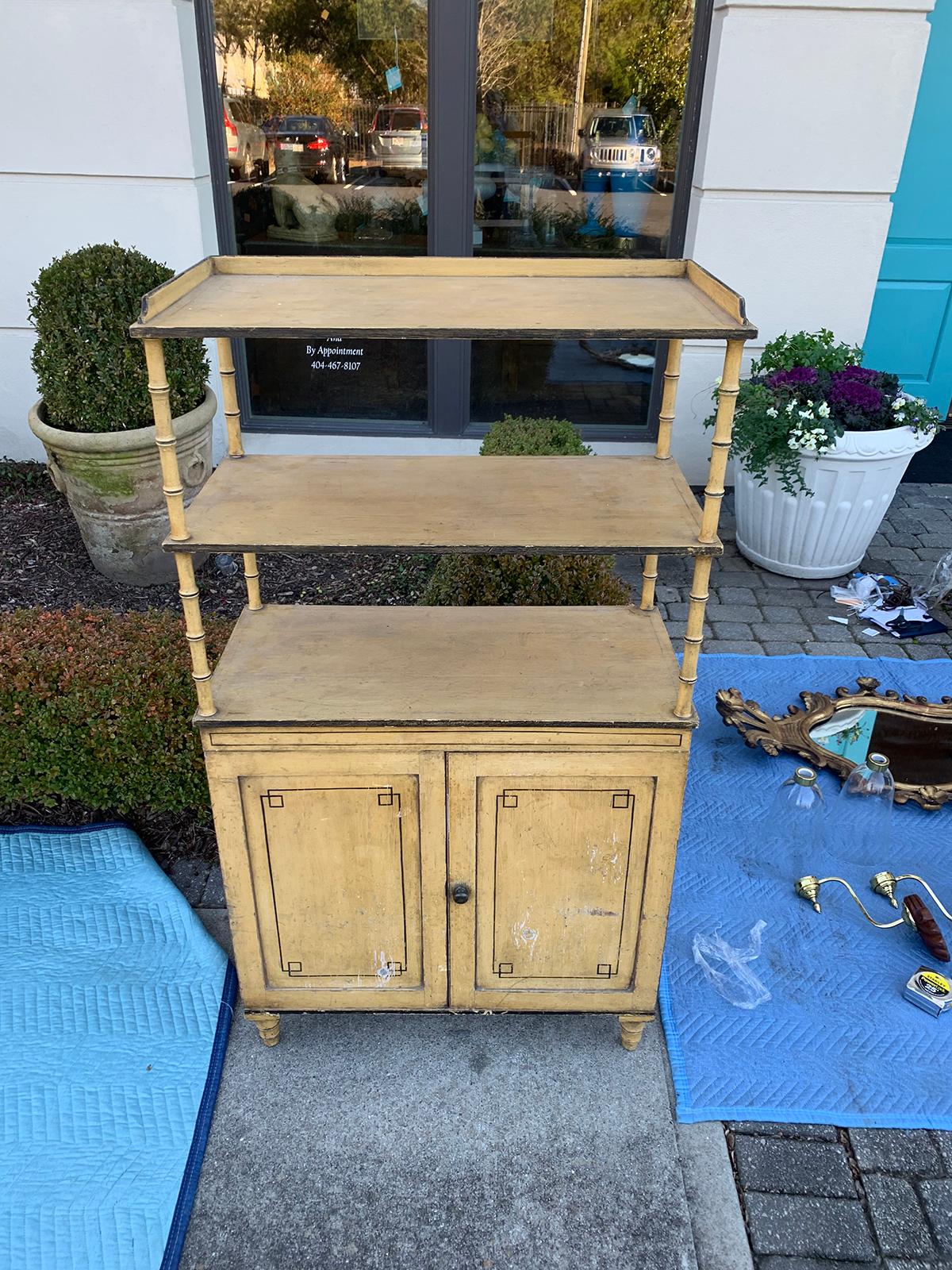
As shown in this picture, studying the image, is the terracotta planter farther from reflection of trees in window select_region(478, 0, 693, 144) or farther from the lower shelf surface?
reflection of trees in window select_region(478, 0, 693, 144)

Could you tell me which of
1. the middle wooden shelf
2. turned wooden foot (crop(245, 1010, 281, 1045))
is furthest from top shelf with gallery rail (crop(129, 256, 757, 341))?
turned wooden foot (crop(245, 1010, 281, 1045))

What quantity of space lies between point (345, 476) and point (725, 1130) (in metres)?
2.21

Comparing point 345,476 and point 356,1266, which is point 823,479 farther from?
point 356,1266

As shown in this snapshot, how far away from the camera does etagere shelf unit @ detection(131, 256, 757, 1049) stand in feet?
7.73

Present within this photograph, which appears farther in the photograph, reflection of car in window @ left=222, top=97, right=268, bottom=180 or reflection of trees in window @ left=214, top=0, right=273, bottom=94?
reflection of car in window @ left=222, top=97, right=268, bottom=180

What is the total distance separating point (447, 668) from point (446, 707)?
0.22 m

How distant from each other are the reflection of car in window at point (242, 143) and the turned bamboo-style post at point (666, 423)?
441 cm

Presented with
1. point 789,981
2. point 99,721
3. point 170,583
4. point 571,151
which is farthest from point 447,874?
point 571,151

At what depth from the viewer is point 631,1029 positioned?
290 cm

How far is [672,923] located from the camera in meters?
3.37

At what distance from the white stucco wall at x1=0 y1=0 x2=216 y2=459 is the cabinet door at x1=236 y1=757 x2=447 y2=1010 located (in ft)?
15.4

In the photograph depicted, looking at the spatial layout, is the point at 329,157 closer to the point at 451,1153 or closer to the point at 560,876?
the point at 560,876

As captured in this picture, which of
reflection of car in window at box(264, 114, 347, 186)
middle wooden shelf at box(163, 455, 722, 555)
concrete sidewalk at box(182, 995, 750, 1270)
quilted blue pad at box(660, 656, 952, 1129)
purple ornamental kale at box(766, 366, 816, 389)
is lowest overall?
concrete sidewalk at box(182, 995, 750, 1270)

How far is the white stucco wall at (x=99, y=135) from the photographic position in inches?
215
